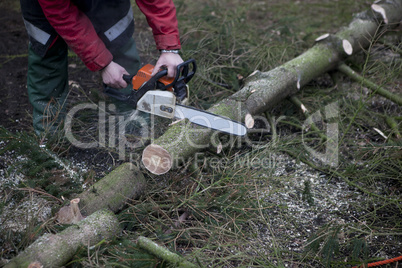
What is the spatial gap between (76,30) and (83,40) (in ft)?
0.23

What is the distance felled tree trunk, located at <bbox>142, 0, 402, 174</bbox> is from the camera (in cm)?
216

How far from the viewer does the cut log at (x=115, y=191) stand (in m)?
1.92

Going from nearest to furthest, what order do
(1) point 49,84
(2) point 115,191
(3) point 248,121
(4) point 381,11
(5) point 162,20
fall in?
(2) point 115,191 < (5) point 162,20 < (3) point 248,121 < (1) point 49,84 < (4) point 381,11

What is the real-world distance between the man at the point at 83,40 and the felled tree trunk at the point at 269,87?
44cm

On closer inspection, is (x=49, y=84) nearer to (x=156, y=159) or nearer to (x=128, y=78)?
(x=128, y=78)

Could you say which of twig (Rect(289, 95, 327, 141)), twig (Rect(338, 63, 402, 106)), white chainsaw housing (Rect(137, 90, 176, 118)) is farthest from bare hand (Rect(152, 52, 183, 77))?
twig (Rect(338, 63, 402, 106))

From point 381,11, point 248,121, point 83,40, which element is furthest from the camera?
point 381,11

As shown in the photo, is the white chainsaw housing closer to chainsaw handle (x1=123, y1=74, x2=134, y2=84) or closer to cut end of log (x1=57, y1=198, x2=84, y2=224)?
chainsaw handle (x1=123, y1=74, x2=134, y2=84)

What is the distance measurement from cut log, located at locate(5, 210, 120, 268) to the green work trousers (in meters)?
1.00

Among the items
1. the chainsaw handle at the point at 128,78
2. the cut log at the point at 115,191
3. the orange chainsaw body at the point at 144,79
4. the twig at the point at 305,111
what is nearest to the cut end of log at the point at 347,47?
the twig at the point at 305,111

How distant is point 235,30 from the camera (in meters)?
3.64

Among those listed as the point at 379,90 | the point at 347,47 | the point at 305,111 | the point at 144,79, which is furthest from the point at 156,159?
the point at 347,47

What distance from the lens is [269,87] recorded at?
2.73 meters

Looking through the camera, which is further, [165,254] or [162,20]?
[162,20]
